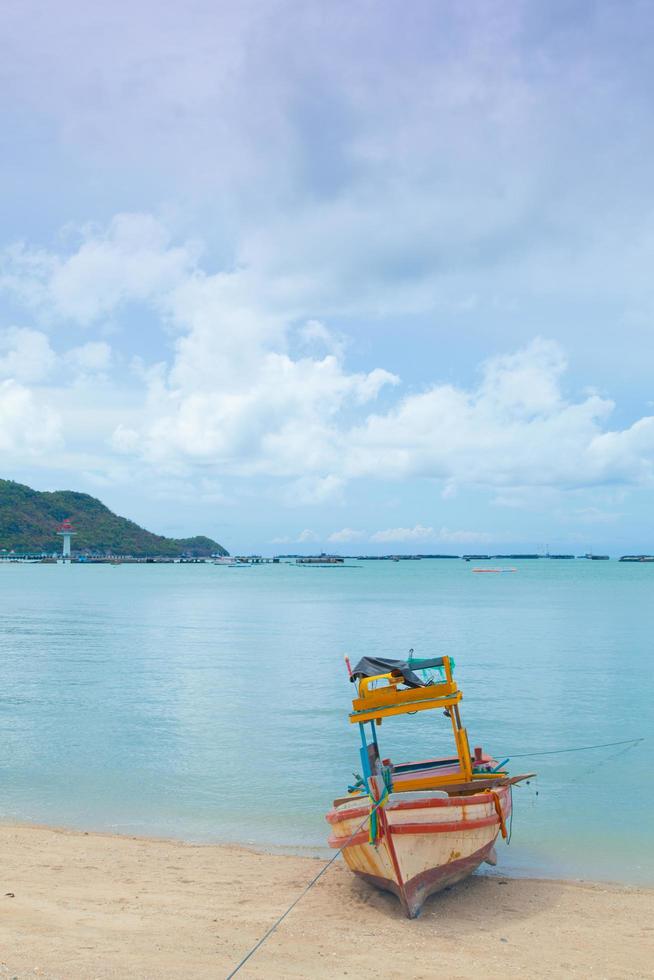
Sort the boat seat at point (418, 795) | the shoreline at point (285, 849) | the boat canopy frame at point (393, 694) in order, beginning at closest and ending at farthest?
the boat canopy frame at point (393, 694)
the boat seat at point (418, 795)
the shoreline at point (285, 849)

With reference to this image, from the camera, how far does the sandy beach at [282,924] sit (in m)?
9.74

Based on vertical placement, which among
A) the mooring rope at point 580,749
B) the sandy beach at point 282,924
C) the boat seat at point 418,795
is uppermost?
the boat seat at point 418,795

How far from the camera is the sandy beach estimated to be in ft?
32.0

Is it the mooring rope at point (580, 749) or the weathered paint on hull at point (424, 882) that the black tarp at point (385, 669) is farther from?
the mooring rope at point (580, 749)

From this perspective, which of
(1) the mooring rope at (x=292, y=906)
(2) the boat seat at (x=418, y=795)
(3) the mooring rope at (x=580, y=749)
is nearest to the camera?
(1) the mooring rope at (x=292, y=906)

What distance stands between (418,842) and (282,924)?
7.31 feet

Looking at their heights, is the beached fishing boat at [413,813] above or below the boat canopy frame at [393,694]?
below

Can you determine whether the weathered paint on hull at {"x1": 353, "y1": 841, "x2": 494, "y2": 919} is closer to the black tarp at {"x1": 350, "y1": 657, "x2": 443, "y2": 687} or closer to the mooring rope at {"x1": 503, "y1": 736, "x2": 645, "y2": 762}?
the black tarp at {"x1": 350, "y1": 657, "x2": 443, "y2": 687}

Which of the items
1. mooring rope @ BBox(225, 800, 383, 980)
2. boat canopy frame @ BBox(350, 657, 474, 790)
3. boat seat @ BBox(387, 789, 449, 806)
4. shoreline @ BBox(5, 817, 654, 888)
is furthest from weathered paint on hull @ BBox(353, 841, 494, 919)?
boat canopy frame @ BBox(350, 657, 474, 790)

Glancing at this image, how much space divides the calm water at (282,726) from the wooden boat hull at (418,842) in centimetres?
274

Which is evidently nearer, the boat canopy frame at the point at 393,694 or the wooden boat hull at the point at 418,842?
the wooden boat hull at the point at 418,842

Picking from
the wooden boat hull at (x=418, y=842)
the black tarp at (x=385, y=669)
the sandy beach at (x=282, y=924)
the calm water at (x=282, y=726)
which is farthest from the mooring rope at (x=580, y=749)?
the black tarp at (x=385, y=669)

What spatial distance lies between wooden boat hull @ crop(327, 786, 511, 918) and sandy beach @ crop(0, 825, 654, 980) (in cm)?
44

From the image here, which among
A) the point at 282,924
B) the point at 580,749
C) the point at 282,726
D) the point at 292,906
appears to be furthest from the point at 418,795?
the point at 282,726
